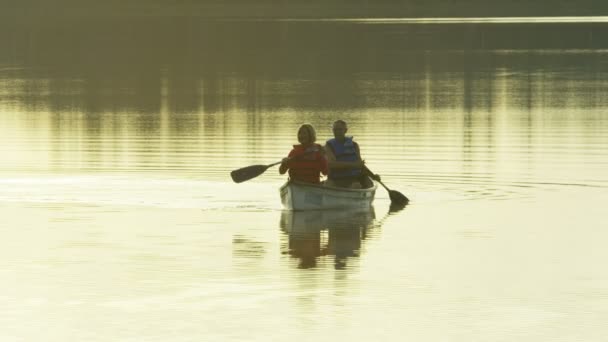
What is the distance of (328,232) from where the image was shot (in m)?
22.9

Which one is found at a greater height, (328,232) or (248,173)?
(248,173)

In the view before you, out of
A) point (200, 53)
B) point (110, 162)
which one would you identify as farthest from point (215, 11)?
point (110, 162)

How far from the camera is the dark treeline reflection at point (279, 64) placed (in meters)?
54.2

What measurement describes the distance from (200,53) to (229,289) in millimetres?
79681

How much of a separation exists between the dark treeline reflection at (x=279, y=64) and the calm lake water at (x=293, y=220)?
46 cm

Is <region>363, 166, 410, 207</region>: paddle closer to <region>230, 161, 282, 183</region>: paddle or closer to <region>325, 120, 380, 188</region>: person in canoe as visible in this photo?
<region>325, 120, 380, 188</region>: person in canoe

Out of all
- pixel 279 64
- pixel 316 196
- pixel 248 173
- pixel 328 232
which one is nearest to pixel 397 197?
pixel 316 196

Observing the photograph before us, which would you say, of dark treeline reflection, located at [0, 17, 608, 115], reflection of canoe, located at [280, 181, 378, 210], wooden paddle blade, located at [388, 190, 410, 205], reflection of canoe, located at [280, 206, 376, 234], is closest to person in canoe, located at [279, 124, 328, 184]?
reflection of canoe, located at [280, 181, 378, 210]

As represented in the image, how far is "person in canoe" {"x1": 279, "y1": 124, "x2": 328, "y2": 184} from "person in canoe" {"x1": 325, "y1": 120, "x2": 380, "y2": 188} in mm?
711

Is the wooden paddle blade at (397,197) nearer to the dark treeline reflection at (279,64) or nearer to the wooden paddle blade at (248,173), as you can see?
the wooden paddle blade at (248,173)

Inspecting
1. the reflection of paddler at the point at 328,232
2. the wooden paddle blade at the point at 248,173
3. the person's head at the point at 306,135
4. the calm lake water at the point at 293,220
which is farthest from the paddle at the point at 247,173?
the reflection of paddler at the point at 328,232

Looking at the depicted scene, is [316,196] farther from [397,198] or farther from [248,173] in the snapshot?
[248,173]

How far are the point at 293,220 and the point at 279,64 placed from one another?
58991 mm

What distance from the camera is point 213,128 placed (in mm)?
40750
